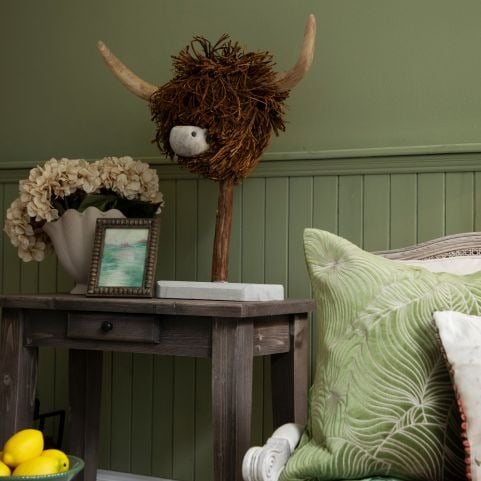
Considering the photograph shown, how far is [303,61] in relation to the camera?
2.07m

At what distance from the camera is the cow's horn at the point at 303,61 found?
2.07 m

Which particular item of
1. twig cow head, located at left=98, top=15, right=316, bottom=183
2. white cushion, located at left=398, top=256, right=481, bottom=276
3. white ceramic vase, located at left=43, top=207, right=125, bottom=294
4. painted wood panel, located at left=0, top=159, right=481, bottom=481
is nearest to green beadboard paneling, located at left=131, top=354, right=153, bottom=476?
painted wood panel, located at left=0, top=159, right=481, bottom=481

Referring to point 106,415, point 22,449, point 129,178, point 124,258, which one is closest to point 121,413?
point 106,415

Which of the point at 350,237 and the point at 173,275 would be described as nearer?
the point at 350,237

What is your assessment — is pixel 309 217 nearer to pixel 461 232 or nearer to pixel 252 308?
Answer: pixel 461 232

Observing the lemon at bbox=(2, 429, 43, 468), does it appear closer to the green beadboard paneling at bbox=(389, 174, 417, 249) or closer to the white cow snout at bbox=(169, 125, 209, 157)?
the white cow snout at bbox=(169, 125, 209, 157)

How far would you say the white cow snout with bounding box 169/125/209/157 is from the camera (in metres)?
2.03

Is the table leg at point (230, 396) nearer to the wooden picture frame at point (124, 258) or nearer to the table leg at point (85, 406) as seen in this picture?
the wooden picture frame at point (124, 258)

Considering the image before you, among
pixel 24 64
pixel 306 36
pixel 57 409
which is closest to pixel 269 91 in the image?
pixel 306 36

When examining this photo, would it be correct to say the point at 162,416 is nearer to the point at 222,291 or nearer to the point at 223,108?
the point at 222,291

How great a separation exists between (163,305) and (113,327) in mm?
177

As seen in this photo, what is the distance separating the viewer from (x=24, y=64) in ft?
9.22

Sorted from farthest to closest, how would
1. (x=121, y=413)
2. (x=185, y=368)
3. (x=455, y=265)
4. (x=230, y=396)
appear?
(x=121, y=413)
(x=185, y=368)
(x=230, y=396)
(x=455, y=265)

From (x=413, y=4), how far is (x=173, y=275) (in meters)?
1.06
